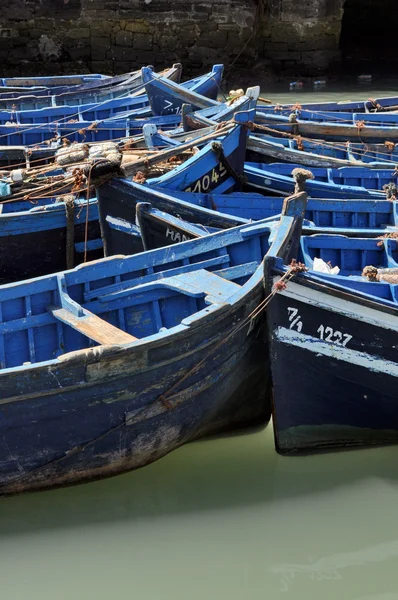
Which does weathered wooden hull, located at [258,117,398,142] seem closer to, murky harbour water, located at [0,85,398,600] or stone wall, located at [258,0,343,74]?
murky harbour water, located at [0,85,398,600]

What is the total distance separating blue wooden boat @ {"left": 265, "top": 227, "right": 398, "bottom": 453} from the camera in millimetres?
6918

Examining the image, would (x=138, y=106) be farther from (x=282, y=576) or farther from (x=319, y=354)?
(x=282, y=576)

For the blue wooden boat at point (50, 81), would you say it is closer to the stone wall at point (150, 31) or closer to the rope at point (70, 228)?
the stone wall at point (150, 31)

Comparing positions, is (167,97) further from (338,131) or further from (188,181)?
(188,181)

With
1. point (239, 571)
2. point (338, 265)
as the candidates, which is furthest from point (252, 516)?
point (338, 265)

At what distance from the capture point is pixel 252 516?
690 cm

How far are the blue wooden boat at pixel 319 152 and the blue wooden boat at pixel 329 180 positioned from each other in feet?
0.72

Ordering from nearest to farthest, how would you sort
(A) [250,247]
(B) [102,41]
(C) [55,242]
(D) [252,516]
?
(D) [252,516] < (A) [250,247] < (C) [55,242] < (B) [102,41]

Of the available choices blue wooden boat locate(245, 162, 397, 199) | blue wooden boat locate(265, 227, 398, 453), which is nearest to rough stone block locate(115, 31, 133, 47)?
blue wooden boat locate(245, 162, 397, 199)

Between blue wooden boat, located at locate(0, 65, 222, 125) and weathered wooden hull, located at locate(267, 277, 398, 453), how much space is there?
306 inches

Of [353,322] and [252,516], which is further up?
[353,322]

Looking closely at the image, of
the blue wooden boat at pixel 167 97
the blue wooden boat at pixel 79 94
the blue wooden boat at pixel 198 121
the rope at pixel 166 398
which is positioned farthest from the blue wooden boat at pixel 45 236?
the blue wooden boat at pixel 79 94

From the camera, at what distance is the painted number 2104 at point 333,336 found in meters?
7.01

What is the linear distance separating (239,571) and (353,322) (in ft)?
7.29
